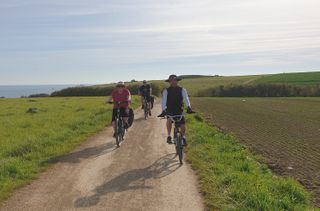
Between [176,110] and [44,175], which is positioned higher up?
[176,110]

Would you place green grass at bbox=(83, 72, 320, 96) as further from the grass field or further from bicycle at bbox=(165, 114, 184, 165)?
bicycle at bbox=(165, 114, 184, 165)

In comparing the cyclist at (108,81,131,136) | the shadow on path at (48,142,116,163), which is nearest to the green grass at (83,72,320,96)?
the cyclist at (108,81,131,136)

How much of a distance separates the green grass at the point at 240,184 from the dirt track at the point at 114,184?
373 mm

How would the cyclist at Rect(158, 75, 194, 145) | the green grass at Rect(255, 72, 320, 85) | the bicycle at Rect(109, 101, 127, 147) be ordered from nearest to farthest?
the cyclist at Rect(158, 75, 194, 145) → the bicycle at Rect(109, 101, 127, 147) → the green grass at Rect(255, 72, 320, 85)

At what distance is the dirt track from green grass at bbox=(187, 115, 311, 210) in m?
0.37

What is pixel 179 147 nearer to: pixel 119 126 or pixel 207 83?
pixel 119 126

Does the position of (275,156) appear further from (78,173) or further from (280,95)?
(280,95)

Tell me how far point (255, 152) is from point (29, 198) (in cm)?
797

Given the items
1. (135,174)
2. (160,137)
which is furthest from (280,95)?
(135,174)

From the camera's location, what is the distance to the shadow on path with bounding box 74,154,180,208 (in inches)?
308

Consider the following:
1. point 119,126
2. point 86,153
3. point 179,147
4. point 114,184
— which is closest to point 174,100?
point 179,147

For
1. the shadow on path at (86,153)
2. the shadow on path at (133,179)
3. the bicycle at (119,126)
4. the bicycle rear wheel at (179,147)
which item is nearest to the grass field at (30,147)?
the shadow on path at (86,153)

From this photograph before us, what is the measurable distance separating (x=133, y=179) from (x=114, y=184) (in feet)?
1.92

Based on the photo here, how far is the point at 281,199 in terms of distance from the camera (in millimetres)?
7520
